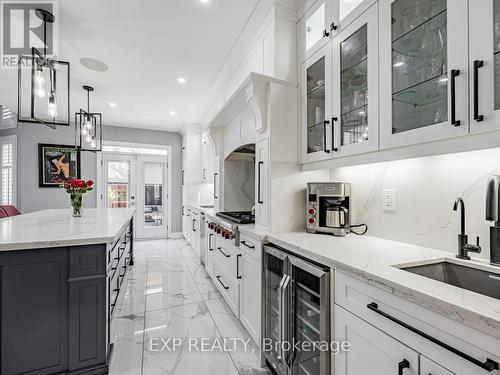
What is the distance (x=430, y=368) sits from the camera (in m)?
0.79

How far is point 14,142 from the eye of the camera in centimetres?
538

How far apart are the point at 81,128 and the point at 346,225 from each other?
3.69 m

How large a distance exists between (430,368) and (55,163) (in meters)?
7.09

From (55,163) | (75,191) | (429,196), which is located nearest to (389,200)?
(429,196)

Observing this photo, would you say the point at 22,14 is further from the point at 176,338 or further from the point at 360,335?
the point at 360,335

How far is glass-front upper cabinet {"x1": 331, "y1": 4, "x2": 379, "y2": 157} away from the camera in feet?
4.69

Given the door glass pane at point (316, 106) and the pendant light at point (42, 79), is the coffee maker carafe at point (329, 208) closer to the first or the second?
the door glass pane at point (316, 106)

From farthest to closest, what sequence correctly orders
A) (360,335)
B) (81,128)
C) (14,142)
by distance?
1. (14,142)
2. (81,128)
3. (360,335)

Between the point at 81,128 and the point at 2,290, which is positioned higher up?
the point at 81,128

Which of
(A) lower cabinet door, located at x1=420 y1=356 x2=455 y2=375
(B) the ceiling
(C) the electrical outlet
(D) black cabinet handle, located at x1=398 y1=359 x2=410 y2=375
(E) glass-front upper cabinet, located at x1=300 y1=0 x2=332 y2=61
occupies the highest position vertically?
(B) the ceiling

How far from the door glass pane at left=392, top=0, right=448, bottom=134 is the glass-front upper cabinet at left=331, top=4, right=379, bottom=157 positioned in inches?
4.5

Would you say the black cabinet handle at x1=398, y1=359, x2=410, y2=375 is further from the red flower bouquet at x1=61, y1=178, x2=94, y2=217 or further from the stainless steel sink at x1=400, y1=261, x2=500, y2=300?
the red flower bouquet at x1=61, y1=178, x2=94, y2=217

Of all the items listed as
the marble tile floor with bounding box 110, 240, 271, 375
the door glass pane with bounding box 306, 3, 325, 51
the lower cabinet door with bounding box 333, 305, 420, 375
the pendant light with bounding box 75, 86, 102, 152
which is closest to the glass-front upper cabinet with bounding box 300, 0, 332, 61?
the door glass pane with bounding box 306, 3, 325, 51

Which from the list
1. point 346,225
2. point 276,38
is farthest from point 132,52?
point 346,225
